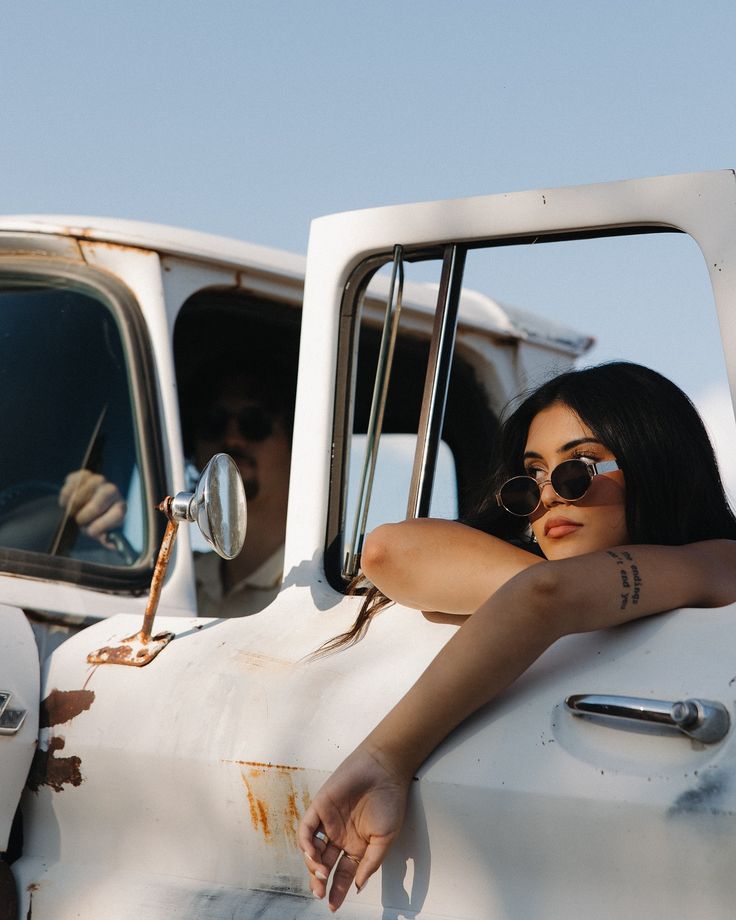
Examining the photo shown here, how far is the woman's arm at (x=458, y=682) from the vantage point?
4.74 ft

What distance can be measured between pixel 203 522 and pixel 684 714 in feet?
2.88

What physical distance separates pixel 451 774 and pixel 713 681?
348mm

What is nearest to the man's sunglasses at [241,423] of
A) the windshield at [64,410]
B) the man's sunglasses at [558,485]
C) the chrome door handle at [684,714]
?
the windshield at [64,410]

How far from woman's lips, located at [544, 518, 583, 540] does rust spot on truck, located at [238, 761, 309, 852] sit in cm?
55

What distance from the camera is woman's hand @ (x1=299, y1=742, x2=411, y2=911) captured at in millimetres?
1435

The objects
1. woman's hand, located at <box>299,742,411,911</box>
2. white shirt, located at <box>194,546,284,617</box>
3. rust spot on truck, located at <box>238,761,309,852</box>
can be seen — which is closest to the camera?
woman's hand, located at <box>299,742,411,911</box>

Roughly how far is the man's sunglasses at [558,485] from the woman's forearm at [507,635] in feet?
0.99

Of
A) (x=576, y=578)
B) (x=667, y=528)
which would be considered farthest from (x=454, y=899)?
(x=667, y=528)

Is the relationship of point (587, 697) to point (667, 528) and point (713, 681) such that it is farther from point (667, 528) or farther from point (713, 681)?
point (667, 528)

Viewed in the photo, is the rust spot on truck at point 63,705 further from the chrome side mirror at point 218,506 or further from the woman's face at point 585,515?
the woman's face at point 585,515

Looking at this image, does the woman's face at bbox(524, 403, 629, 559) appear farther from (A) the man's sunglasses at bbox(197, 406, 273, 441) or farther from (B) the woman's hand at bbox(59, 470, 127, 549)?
(A) the man's sunglasses at bbox(197, 406, 273, 441)

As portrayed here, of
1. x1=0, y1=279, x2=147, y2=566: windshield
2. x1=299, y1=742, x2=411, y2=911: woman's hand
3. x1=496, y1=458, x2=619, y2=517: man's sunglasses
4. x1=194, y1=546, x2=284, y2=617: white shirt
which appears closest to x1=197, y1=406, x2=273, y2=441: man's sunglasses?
x1=194, y1=546, x2=284, y2=617: white shirt

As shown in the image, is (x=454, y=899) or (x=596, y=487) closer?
(x=454, y=899)

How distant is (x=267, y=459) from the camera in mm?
4145
